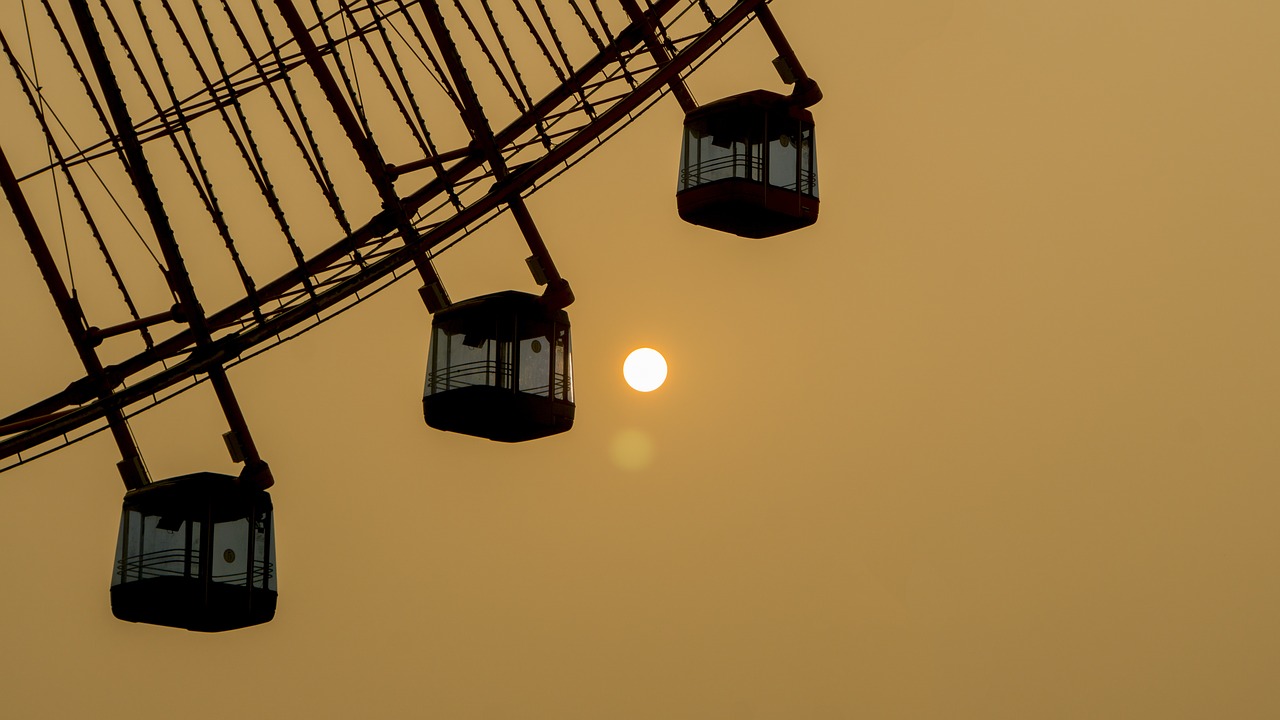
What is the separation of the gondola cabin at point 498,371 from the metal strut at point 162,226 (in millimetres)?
1704

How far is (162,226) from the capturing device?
16.4 metres

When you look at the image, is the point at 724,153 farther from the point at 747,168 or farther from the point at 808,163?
the point at 808,163

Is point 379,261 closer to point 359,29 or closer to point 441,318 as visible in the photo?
point 441,318

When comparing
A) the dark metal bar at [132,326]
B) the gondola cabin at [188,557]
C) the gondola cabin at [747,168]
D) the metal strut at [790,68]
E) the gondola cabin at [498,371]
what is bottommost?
the gondola cabin at [188,557]

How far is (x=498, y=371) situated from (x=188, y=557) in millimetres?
3143

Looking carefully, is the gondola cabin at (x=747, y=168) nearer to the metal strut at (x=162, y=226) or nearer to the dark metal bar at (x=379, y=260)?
the dark metal bar at (x=379, y=260)

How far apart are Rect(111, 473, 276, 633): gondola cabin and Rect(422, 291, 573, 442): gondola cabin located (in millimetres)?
2049

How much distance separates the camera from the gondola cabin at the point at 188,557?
603 inches

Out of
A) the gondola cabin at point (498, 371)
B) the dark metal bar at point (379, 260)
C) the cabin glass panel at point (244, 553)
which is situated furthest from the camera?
the dark metal bar at point (379, 260)

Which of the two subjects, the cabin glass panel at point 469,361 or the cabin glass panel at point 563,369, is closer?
the cabin glass panel at point 469,361

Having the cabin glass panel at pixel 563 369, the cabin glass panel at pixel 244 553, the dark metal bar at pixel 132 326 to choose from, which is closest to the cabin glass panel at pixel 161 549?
the cabin glass panel at pixel 244 553

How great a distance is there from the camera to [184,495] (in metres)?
15.4

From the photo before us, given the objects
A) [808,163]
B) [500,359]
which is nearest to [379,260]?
[500,359]

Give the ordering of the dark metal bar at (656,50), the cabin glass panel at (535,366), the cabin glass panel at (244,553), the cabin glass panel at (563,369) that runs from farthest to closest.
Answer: the dark metal bar at (656,50)
the cabin glass panel at (563,369)
the cabin glass panel at (535,366)
the cabin glass panel at (244,553)
